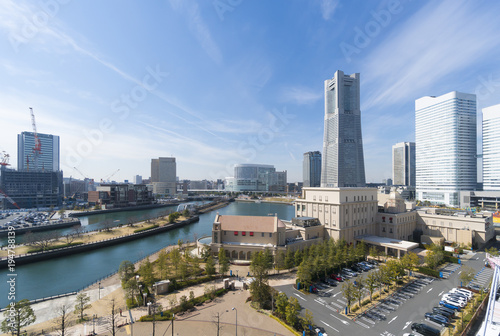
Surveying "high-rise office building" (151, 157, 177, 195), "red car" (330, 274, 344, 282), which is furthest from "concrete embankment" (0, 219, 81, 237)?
"high-rise office building" (151, 157, 177, 195)

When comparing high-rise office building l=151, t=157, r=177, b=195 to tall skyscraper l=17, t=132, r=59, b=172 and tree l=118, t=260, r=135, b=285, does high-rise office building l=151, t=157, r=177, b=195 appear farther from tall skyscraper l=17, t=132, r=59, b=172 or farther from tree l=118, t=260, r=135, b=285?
tree l=118, t=260, r=135, b=285

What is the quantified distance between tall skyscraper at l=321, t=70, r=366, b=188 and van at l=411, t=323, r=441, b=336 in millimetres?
90165

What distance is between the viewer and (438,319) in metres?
14.1

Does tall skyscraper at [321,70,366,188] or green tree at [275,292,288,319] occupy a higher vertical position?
tall skyscraper at [321,70,366,188]

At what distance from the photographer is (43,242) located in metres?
32.4

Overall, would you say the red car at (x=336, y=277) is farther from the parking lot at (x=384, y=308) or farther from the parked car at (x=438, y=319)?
the parked car at (x=438, y=319)

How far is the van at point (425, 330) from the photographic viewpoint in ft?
42.4

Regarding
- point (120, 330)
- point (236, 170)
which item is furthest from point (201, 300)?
point (236, 170)

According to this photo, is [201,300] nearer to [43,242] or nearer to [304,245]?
[304,245]

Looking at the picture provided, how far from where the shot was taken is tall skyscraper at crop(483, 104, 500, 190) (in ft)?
212

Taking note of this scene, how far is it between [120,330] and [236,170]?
144m

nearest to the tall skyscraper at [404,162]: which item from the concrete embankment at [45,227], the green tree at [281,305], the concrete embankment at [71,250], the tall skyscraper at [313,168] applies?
the tall skyscraper at [313,168]

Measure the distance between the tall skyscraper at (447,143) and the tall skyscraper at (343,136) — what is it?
2669cm

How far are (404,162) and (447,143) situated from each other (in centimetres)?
6764
